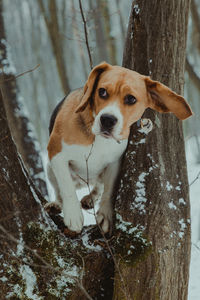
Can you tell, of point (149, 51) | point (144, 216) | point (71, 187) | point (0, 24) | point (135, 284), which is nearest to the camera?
point (135, 284)

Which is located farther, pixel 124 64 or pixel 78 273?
pixel 124 64

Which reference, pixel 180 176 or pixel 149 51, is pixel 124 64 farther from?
pixel 180 176

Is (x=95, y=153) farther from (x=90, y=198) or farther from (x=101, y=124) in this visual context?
(x=90, y=198)

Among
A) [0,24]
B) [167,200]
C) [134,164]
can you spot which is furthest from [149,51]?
[0,24]

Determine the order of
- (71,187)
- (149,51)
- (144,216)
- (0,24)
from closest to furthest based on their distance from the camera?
1. (144,216)
2. (71,187)
3. (149,51)
4. (0,24)

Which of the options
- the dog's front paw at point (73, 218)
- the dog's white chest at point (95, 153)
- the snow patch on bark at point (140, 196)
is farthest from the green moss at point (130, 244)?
the dog's white chest at point (95, 153)

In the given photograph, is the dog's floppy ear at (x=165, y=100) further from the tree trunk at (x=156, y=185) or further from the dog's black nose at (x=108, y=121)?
the dog's black nose at (x=108, y=121)

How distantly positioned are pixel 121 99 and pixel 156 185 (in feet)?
2.40

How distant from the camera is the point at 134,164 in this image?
2.83 m

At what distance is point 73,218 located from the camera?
2.69 m

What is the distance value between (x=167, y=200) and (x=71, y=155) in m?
0.84

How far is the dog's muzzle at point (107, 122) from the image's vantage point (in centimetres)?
231

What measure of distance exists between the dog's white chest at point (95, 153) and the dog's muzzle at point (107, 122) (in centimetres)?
38

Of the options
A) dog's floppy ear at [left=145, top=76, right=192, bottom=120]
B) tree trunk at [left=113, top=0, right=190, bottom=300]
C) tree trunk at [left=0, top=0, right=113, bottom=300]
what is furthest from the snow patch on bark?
dog's floppy ear at [left=145, top=76, right=192, bottom=120]
